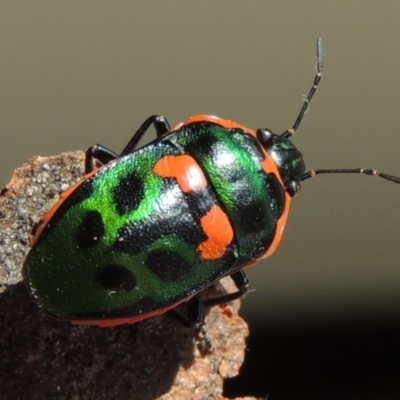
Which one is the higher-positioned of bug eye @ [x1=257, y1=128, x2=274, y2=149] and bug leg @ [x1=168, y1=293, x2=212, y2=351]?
bug eye @ [x1=257, y1=128, x2=274, y2=149]

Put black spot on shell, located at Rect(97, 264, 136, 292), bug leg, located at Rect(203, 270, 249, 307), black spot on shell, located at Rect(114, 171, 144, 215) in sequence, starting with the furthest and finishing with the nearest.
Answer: bug leg, located at Rect(203, 270, 249, 307) < black spot on shell, located at Rect(114, 171, 144, 215) < black spot on shell, located at Rect(97, 264, 136, 292)

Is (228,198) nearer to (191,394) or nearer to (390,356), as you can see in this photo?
(191,394)

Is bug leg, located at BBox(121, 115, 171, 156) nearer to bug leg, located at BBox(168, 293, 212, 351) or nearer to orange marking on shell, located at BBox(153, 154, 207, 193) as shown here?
orange marking on shell, located at BBox(153, 154, 207, 193)

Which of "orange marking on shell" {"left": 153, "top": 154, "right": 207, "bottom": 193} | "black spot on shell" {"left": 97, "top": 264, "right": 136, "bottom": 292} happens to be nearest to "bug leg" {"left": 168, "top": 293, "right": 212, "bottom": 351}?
"black spot on shell" {"left": 97, "top": 264, "right": 136, "bottom": 292}

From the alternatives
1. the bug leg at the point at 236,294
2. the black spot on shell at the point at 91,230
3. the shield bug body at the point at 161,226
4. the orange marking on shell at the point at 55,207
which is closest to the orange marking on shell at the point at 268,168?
the shield bug body at the point at 161,226

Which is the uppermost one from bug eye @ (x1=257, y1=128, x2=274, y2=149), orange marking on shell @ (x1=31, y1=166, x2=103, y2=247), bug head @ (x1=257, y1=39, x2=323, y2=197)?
orange marking on shell @ (x1=31, y1=166, x2=103, y2=247)

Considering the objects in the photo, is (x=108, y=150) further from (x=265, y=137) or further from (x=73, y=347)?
(x=73, y=347)

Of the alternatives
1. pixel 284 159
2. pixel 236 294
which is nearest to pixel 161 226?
pixel 236 294
